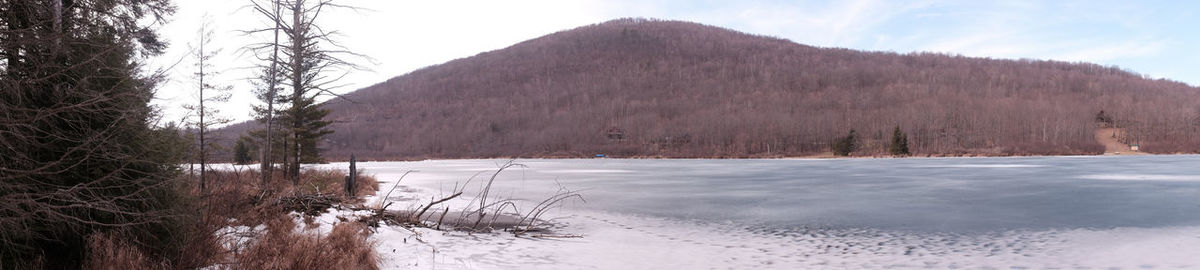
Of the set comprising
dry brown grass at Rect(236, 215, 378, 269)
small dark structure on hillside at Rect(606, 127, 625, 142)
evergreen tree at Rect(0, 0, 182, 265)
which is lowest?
Result: dry brown grass at Rect(236, 215, 378, 269)

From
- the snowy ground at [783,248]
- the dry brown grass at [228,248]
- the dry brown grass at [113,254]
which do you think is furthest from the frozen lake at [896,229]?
the dry brown grass at [113,254]

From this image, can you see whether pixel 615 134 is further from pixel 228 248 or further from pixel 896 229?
pixel 228 248

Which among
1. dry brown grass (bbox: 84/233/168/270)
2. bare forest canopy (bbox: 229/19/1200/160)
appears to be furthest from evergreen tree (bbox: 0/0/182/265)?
bare forest canopy (bbox: 229/19/1200/160)

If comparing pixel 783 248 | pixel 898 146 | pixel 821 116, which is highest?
pixel 821 116

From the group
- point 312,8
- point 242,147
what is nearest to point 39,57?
point 312,8

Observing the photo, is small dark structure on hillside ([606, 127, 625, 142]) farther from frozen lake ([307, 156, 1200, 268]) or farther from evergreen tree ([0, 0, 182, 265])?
evergreen tree ([0, 0, 182, 265])

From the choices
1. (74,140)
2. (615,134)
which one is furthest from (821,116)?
(74,140)

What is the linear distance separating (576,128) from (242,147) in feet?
343

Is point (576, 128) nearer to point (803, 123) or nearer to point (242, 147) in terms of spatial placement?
point (803, 123)

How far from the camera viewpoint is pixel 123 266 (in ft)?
16.3

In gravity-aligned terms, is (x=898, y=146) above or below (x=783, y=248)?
above

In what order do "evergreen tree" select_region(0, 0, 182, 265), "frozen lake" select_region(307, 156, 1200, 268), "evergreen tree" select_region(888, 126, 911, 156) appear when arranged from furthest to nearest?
1. "evergreen tree" select_region(888, 126, 911, 156)
2. "frozen lake" select_region(307, 156, 1200, 268)
3. "evergreen tree" select_region(0, 0, 182, 265)

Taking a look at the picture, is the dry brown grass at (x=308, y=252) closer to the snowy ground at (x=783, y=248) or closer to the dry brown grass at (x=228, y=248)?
the dry brown grass at (x=228, y=248)

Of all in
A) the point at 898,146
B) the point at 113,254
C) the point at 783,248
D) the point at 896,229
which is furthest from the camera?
the point at 898,146
